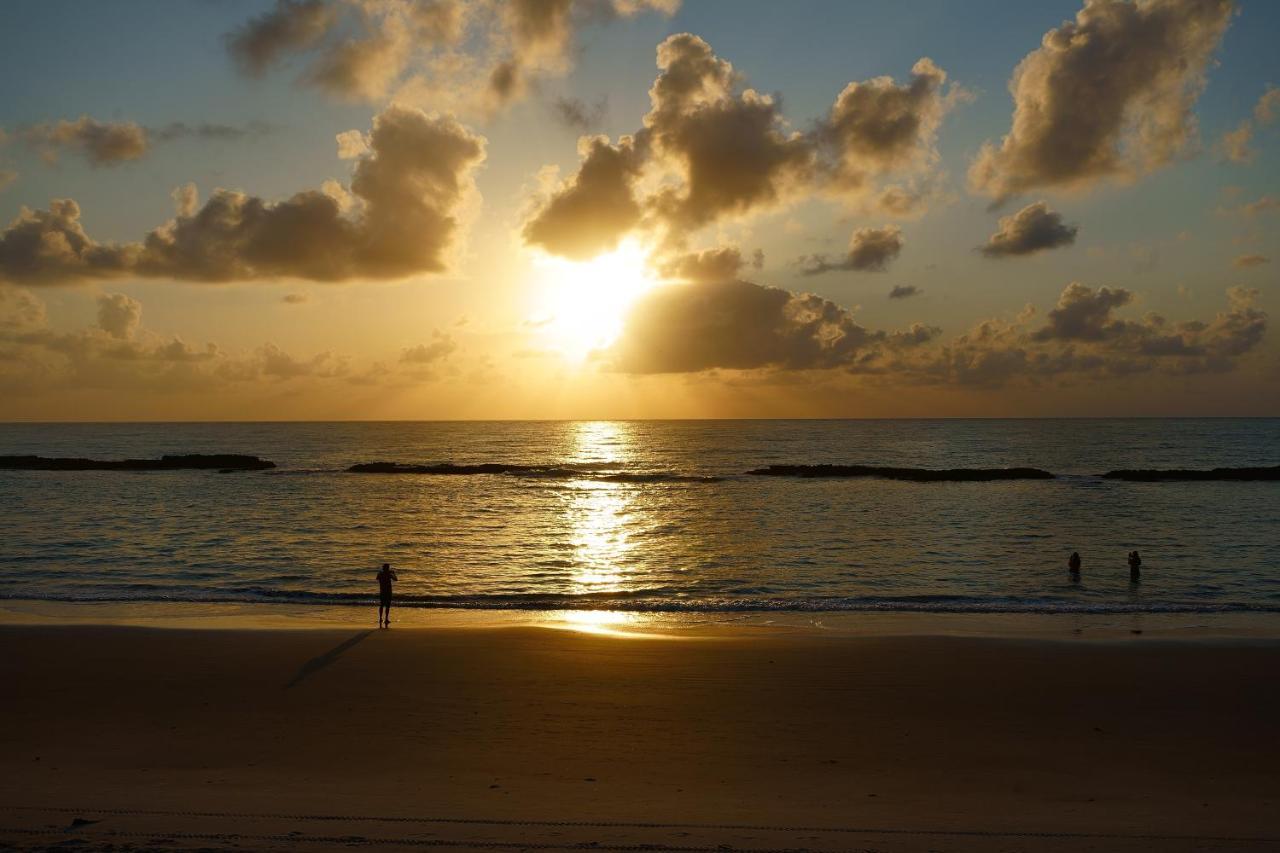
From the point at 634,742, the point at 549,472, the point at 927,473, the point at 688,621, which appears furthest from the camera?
the point at 549,472

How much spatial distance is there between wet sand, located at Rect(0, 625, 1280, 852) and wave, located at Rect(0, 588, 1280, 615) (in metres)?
6.31

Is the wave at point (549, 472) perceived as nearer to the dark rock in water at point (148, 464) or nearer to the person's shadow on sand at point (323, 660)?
the dark rock in water at point (148, 464)

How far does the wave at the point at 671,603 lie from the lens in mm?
29234

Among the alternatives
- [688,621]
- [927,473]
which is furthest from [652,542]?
[927,473]

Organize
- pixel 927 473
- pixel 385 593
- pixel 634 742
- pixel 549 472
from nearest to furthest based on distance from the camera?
pixel 634 742
pixel 385 593
pixel 927 473
pixel 549 472

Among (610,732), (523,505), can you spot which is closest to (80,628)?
(610,732)

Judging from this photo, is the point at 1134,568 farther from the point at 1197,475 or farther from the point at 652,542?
the point at 1197,475

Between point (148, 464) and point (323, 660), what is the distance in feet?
343

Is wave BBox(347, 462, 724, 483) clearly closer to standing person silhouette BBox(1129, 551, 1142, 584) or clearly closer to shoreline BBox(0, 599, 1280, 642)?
standing person silhouette BBox(1129, 551, 1142, 584)

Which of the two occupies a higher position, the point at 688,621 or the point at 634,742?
the point at 634,742

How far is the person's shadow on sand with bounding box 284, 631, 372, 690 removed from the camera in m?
19.0

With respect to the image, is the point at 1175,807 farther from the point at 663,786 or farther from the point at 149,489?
the point at 149,489

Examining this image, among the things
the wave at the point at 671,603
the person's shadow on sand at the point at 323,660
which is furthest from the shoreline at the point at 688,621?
the person's shadow on sand at the point at 323,660

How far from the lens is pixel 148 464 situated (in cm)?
10762
